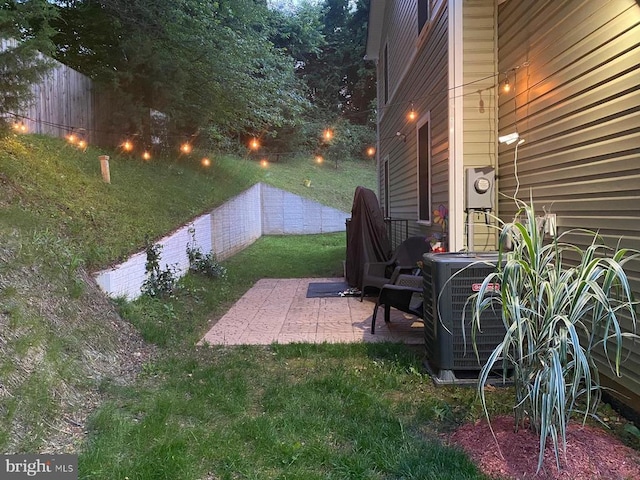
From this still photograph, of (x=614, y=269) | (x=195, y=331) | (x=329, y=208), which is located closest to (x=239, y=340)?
(x=195, y=331)

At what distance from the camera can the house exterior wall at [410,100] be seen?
4949mm

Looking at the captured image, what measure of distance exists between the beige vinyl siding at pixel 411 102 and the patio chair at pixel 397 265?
1.02ft

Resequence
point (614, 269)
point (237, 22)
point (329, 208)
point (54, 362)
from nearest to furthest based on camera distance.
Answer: point (614, 269) → point (54, 362) → point (237, 22) → point (329, 208)

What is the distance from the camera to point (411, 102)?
22.1ft

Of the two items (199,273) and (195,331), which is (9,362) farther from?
(199,273)

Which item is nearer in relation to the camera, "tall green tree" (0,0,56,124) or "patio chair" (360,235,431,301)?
"tall green tree" (0,0,56,124)

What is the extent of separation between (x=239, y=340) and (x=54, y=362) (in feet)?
A: 5.76

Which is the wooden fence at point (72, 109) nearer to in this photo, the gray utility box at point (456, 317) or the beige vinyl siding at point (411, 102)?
the beige vinyl siding at point (411, 102)

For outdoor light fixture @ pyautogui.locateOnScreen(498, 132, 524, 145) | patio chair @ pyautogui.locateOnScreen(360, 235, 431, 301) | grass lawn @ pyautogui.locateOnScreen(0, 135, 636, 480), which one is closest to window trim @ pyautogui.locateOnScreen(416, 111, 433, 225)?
patio chair @ pyautogui.locateOnScreen(360, 235, 431, 301)

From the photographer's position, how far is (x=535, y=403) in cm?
221

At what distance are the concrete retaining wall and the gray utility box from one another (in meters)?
3.31

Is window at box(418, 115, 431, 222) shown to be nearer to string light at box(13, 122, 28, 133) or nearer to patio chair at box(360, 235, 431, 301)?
patio chair at box(360, 235, 431, 301)

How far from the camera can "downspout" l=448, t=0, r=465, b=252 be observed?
4.35m

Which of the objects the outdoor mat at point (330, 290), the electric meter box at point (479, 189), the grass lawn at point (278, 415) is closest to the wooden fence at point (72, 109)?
the grass lawn at point (278, 415)
